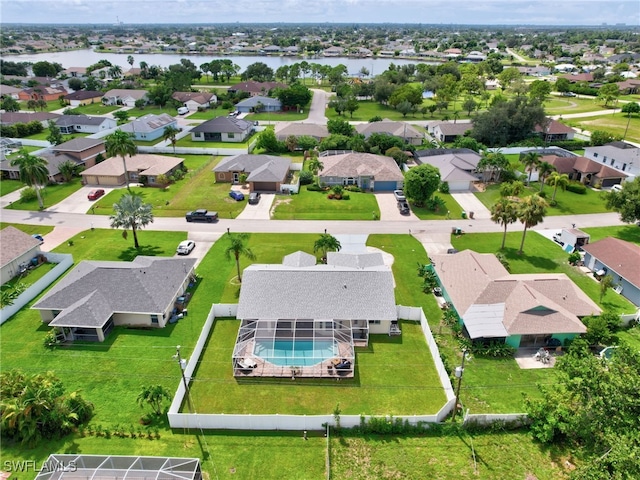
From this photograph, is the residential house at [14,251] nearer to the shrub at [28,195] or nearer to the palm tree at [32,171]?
the palm tree at [32,171]

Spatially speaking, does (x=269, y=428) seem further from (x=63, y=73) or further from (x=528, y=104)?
(x=63, y=73)

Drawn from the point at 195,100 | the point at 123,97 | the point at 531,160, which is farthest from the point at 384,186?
the point at 123,97

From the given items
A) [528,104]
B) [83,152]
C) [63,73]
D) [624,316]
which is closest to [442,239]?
[624,316]

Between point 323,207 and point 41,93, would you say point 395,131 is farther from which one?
point 41,93

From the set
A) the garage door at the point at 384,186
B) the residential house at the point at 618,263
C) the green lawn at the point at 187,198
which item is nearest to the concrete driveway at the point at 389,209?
the garage door at the point at 384,186

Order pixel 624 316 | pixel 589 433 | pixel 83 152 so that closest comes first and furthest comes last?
pixel 589 433 < pixel 624 316 < pixel 83 152

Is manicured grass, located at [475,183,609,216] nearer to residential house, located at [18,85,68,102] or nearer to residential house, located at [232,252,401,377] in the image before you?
residential house, located at [232,252,401,377]

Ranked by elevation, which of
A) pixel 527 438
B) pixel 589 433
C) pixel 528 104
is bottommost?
pixel 527 438
